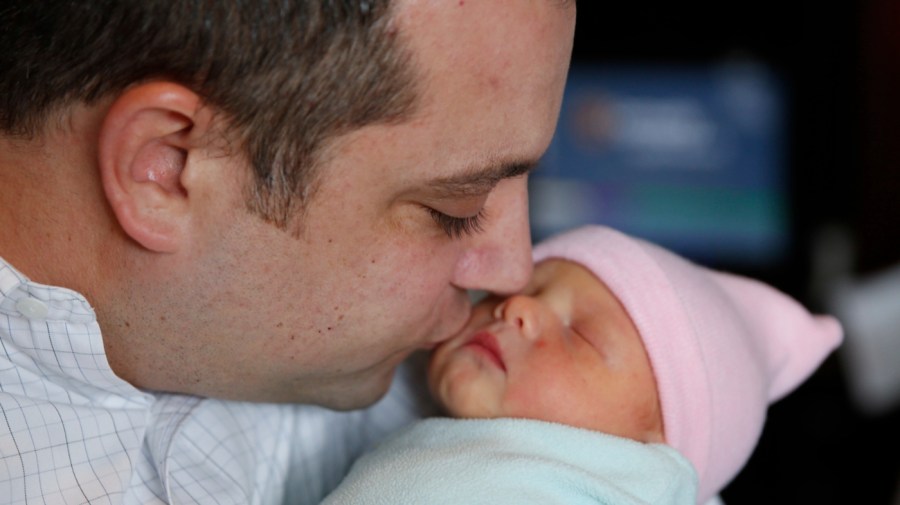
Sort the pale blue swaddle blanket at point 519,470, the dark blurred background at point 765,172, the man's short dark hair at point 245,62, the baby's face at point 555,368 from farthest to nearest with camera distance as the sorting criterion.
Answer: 1. the dark blurred background at point 765,172
2. the baby's face at point 555,368
3. the pale blue swaddle blanket at point 519,470
4. the man's short dark hair at point 245,62

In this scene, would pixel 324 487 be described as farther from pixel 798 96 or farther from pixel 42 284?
pixel 798 96

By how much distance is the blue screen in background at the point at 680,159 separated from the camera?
2752 millimetres

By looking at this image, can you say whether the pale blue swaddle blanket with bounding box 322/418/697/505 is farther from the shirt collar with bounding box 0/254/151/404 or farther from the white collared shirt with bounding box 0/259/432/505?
the shirt collar with bounding box 0/254/151/404

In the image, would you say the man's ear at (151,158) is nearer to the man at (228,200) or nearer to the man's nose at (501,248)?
the man at (228,200)

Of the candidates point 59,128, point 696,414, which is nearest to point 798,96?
point 696,414

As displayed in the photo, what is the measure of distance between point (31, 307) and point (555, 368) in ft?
1.82

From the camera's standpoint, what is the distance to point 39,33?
937mm

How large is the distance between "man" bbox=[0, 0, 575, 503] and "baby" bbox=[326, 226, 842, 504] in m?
0.11

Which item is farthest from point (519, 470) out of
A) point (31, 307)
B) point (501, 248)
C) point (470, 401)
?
point (31, 307)

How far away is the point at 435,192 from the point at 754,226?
2.03m

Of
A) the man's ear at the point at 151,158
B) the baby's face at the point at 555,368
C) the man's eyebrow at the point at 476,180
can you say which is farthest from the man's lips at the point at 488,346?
the man's ear at the point at 151,158

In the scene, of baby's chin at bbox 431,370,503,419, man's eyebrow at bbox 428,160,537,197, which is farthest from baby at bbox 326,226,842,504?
man's eyebrow at bbox 428,160,537,197

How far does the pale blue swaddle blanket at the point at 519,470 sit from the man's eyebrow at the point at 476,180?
28 cm

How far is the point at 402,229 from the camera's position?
1.03 meters
